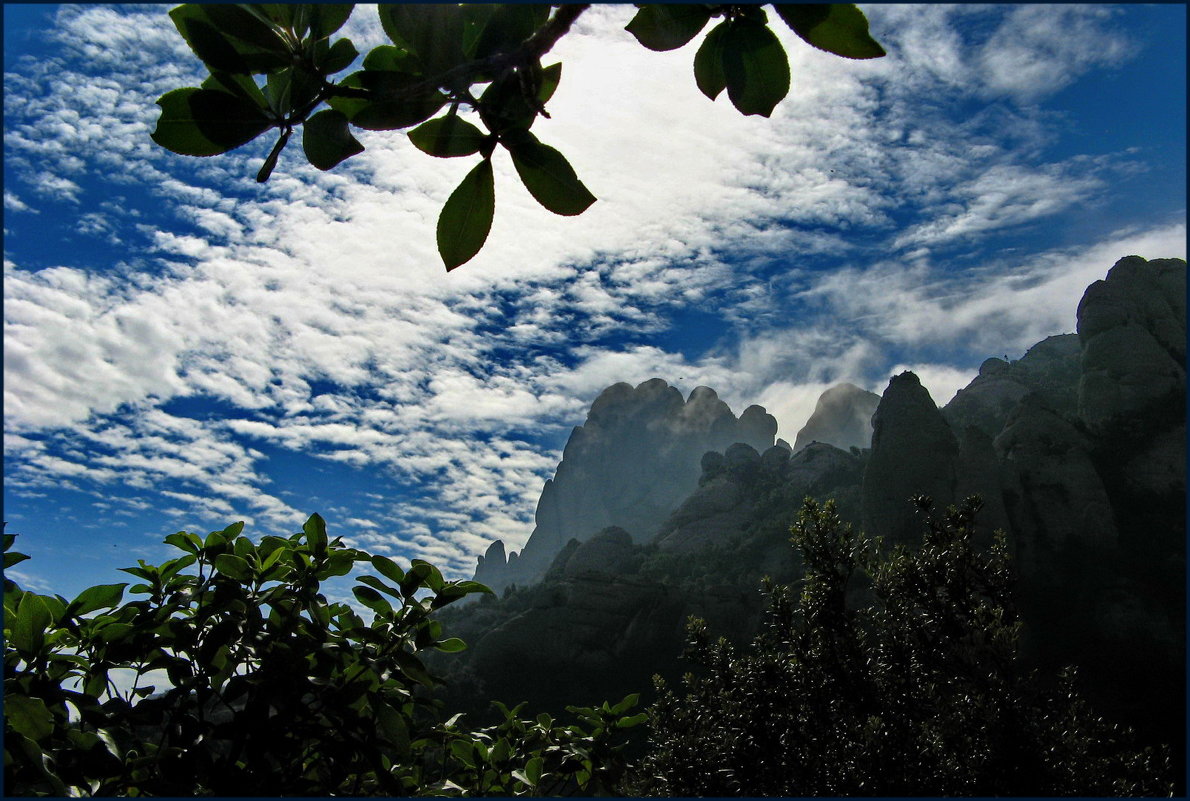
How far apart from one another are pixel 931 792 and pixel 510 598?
134 feet

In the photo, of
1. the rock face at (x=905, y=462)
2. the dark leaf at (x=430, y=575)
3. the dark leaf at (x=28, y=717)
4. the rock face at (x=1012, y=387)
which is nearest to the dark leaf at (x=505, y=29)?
the dark leaf at (x=430, y=575)

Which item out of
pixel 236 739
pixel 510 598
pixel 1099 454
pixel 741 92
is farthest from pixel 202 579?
pixel 510 598

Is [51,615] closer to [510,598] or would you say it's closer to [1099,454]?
[1099,454]

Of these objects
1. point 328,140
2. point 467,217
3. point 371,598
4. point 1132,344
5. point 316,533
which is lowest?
point 371,598

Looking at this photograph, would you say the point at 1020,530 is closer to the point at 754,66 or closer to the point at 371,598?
the point at 371,598

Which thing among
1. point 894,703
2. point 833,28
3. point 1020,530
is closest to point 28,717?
point 833,28

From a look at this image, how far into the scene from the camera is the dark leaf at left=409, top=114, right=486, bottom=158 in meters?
0.87

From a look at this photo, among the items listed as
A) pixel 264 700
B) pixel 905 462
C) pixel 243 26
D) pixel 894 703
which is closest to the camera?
pixel 243 26

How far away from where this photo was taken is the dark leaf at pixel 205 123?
0.83 m

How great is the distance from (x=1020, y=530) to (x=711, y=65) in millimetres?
36598

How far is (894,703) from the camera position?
771cm

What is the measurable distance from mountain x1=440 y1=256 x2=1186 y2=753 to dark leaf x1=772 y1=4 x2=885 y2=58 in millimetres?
21165

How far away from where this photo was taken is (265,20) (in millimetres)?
829

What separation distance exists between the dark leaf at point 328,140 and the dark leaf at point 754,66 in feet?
1.61
